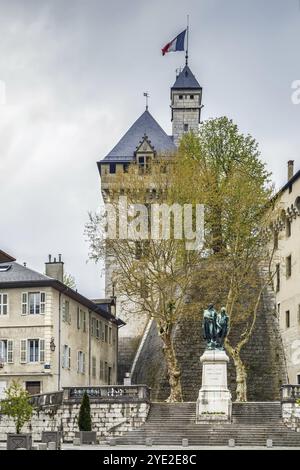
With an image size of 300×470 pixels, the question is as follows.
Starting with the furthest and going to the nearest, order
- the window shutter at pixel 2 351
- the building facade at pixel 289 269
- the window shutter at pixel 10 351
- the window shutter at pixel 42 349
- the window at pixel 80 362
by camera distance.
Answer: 1. the building facade at pixel 289 269
2. the window at pixel 80 362
3. the window shutter at pixel 2 351
4. the window shutter at pixel 10 351
5. the window shutter at pixel 42 349

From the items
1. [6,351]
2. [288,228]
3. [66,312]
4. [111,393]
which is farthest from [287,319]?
[111,393]

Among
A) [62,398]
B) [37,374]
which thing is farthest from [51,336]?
[62,398]

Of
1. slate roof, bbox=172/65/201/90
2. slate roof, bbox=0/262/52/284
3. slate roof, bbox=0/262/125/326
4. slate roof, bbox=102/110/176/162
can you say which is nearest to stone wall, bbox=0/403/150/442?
slate roof, bbox=0/262/125/326

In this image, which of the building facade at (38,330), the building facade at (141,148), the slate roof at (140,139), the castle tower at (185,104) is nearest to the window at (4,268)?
the building facade at (38,330)

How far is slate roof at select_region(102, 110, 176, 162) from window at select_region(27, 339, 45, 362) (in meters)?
35.8

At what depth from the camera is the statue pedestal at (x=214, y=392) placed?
51.5 meters

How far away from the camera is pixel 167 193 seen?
61.9 metres

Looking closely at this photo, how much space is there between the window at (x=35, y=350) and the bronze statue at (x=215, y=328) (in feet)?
38.4

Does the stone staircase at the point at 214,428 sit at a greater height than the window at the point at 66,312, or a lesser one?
lesser

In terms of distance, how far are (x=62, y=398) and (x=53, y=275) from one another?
12.9 metres

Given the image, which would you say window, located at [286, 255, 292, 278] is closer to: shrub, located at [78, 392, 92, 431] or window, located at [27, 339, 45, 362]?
window, located at [27, 339, 45, 362]

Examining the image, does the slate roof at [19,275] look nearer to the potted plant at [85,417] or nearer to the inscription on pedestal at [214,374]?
the potted plant at [85,417]

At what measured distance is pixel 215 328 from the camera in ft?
174

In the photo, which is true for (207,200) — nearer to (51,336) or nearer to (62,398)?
(51,336)
